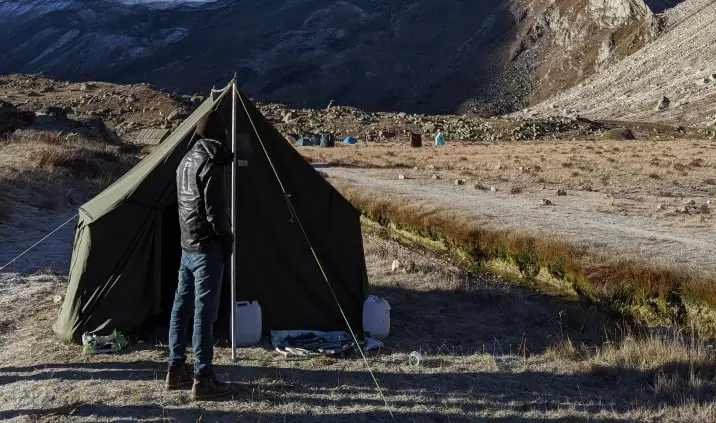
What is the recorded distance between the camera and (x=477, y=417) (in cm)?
623

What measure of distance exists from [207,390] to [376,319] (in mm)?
2573

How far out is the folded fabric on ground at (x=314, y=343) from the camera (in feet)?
25.3

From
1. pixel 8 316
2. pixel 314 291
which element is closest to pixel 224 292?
pixel 314 291

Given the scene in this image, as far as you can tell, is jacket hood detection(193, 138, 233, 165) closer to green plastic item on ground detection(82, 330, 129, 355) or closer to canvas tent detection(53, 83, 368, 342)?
canvas tent detection(53, 83, 368, 342)

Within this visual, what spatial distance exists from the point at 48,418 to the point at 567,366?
5.21 meters

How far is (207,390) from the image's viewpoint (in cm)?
633

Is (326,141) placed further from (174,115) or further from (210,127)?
(210,127)

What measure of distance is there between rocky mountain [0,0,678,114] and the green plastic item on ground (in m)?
96.3

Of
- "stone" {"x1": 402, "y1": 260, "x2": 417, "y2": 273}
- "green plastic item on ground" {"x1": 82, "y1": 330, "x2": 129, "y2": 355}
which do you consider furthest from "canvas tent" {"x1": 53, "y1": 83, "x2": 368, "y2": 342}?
"stone" {"x1": 402, "y1": 260, "x2": 417, "y2": 273}

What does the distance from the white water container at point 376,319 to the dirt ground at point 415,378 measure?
10.3 inches

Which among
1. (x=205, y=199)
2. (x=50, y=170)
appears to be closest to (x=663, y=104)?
(x=50, y=170)

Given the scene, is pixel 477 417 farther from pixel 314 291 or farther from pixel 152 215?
pixel 152 215

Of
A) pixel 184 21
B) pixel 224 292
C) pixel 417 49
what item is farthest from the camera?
pixel 184 21

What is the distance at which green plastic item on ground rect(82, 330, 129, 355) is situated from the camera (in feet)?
24.7
